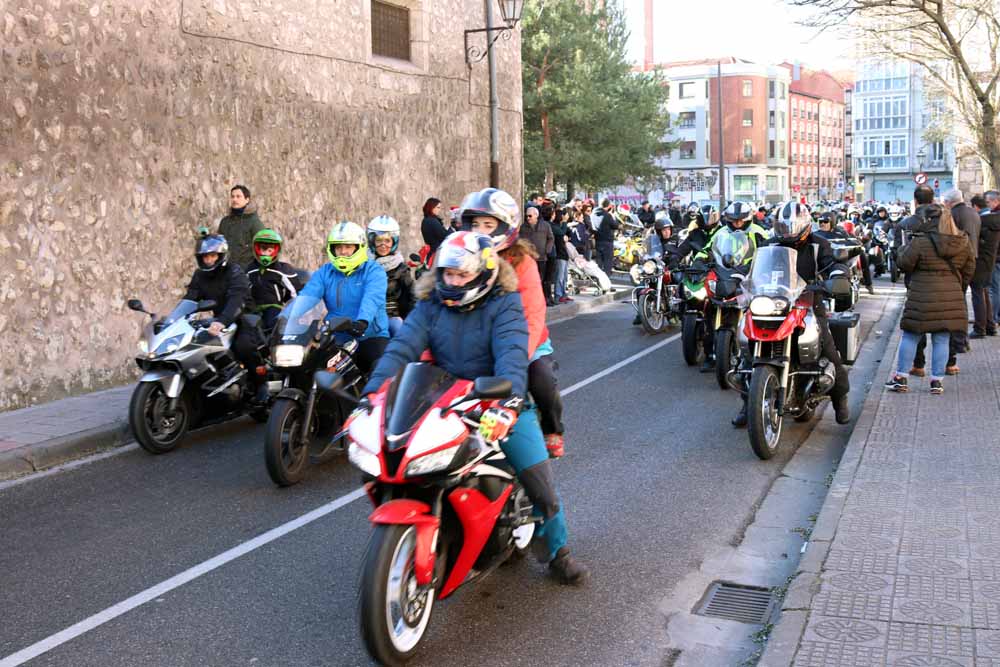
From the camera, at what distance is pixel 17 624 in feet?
15.4

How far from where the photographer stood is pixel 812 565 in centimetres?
Result: 494

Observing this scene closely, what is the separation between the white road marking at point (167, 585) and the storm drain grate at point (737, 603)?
7.82ft

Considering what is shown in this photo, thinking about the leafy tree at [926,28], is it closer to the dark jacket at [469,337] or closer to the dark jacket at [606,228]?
the dark jacket at [606,228]

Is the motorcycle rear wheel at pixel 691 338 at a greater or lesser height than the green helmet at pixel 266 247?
lesser

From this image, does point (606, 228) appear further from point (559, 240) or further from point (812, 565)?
point (812, 565)

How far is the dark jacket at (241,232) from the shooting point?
11523 millimetres

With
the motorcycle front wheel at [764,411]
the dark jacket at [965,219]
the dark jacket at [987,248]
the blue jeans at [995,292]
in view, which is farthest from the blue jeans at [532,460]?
the blue jeans at [995,292]

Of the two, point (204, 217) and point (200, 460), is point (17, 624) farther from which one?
point (204, 217)

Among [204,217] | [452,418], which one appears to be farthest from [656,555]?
[204,217]

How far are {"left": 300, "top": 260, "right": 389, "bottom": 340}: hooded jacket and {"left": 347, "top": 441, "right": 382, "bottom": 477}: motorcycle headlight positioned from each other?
3378mm

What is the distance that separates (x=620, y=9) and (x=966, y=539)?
145ft

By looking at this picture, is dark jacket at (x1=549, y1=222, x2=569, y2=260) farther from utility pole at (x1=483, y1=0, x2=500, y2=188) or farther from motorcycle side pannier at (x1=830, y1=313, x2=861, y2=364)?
motorcycle side pannier at (x1=830, y1=313, x2=861, y2=364)

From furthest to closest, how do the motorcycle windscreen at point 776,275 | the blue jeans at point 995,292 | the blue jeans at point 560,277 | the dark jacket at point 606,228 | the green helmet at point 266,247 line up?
the dark jacket at point 606,228 < the blue jeans at point 560,277 < the blue jeans at point 995,292 < the green helmet at point 266,247 < the motorcycle windscreen at point 776,275

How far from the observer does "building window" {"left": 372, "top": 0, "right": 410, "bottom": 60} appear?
1716 centimetres
